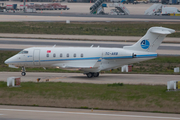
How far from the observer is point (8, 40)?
6212 centimetres

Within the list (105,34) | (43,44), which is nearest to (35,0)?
(105,34)

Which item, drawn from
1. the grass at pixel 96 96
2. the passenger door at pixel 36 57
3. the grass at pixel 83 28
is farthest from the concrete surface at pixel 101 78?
the grass at pixel 83 28

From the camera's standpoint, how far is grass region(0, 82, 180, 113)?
2190 cm

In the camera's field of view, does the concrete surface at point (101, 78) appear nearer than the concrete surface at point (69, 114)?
No

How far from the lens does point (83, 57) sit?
116 feet

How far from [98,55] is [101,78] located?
2704mm

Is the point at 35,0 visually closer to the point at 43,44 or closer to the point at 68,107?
the point at 43,44

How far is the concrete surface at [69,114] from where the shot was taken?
1881 centimetres

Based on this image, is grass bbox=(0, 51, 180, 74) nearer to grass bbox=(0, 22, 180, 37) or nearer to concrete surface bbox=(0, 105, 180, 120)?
concrete surface bbox=(0, 105, 180, 120)

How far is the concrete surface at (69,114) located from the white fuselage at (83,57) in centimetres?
1419

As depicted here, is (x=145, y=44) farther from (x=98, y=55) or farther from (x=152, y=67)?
(x=152, y=67)

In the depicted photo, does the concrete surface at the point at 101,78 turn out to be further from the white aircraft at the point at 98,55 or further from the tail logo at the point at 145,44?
the tail logo at the point at 145,44

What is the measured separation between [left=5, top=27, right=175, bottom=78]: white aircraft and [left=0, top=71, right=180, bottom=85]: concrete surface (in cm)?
131

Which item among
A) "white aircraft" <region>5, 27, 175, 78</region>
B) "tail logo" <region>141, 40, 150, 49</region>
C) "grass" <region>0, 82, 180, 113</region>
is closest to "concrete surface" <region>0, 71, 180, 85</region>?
"white aircraft" <region>5, 27, 175, 78</region>
